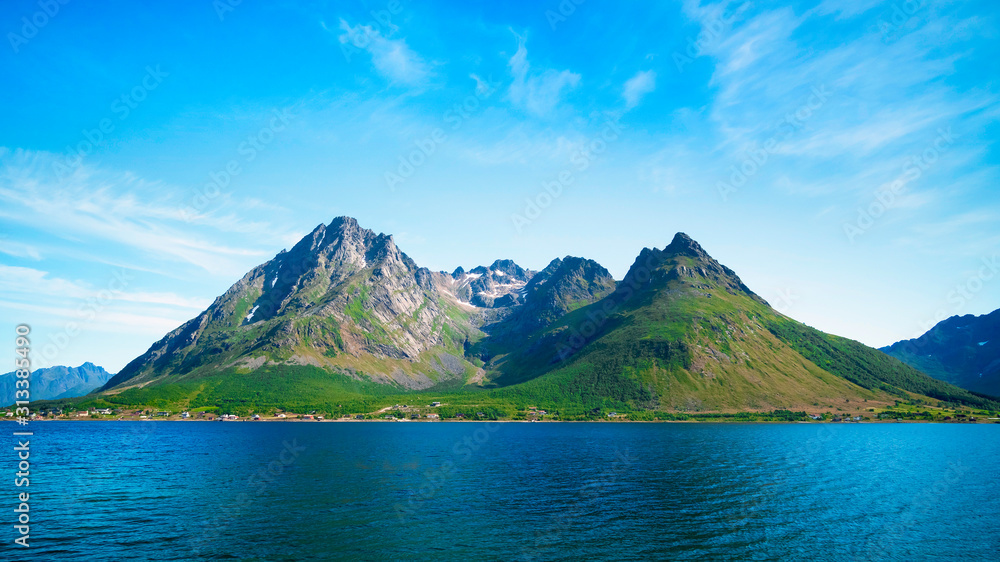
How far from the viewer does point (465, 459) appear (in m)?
132

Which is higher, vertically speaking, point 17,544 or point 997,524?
point 17,544

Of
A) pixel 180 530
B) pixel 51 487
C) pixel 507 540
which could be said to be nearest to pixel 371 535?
pixel 507 540

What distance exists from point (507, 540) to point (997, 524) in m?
73.4

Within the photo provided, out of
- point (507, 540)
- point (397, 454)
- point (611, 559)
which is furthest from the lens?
point (397, 454)

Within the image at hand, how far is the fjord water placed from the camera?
60.1 meters

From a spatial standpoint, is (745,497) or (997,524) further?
(745,497)

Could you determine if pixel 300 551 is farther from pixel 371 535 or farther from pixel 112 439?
pixel 112 439

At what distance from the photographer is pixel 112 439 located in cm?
18350

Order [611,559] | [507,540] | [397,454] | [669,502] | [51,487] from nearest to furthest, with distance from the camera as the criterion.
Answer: [611,559] → [507,540] → [669,502] → [51,487] → [397,454]

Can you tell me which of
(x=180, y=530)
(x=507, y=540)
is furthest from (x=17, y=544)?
(x=507, y=540)

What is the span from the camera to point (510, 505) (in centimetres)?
8075

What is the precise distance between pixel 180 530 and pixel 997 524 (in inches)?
4613

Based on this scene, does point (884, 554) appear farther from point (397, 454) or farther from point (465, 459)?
point (397, 454)

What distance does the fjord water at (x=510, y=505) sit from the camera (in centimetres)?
6012
